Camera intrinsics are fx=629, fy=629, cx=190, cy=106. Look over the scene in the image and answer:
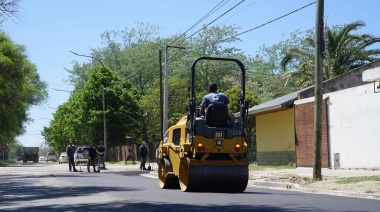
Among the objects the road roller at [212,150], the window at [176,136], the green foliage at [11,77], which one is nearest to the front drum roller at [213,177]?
the road roller at [212,150]

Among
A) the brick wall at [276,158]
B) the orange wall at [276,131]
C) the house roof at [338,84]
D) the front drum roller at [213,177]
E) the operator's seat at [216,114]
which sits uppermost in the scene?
the house roof at [338,84]

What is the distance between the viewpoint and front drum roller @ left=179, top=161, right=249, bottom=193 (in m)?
14.9

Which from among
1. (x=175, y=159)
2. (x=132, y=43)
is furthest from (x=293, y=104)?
(x=132, y=43)

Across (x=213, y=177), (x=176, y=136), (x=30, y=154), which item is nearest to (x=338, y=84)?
(x=176, y=136)

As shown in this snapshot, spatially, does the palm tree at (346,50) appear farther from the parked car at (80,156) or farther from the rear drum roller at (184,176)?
the rear drum roller at (184,176)

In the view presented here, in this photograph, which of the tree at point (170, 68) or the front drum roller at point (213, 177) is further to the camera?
the tree at point (170, 68)

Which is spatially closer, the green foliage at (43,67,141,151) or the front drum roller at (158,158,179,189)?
the front drum roller at (158,158,179,189)

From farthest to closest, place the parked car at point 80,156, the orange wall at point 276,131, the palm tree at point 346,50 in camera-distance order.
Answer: the parked car at point 80,156 < the palm tree at point 346,50 < the orange wall at point 276,131

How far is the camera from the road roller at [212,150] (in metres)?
A: 15.0

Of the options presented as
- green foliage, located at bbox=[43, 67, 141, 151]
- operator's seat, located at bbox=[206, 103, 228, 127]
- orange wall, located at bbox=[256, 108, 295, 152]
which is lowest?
operator's seat, located at bbox=[206, 103, 228, 127]

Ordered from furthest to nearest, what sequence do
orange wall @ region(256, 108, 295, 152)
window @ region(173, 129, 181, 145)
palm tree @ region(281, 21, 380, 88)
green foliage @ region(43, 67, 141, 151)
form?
green foliage @ region(43, 67, 141, 151), palm tree @ region(281, 21, 380, 88), orange wall @ region(256, 108, 295, 152), window @ region(173, 129, 181, 145)

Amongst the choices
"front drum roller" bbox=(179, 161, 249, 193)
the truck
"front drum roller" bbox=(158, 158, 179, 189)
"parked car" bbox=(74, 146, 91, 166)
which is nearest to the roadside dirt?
"front drum roller" bbox=(179, 161, 249, 193)

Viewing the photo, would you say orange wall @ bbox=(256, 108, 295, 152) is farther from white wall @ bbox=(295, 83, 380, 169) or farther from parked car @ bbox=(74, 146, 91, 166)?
parked car @ bbox=(74, 146, 91, 166)

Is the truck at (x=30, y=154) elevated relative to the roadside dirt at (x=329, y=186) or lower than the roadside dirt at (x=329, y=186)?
elevated
